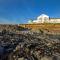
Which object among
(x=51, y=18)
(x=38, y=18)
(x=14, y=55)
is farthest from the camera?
(x=38, y=18)

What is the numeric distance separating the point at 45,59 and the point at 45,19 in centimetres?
5981

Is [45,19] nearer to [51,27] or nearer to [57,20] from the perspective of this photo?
[57,20]

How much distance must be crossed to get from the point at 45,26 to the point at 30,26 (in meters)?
4.46

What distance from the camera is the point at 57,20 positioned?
5912cm

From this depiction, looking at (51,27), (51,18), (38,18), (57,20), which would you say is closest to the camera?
(51,27)

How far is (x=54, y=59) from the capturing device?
18.5 ft

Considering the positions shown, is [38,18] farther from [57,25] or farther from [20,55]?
[20,55]

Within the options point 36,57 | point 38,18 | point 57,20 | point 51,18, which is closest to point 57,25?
point 57,20

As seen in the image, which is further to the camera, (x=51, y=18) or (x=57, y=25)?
(x=51, y=18)

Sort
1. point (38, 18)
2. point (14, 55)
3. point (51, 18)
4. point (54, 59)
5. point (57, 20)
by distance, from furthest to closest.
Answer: point (38, 18) → point (51, 18) → point (57, 20) → point (14, 55) → point (54, 59)

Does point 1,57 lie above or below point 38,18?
below

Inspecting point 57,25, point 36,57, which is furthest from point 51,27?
point 36,57

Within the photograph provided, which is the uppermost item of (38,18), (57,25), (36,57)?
(38,18)

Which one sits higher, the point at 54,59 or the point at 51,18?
the point at 51,18
